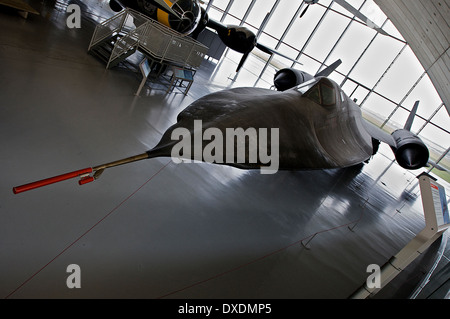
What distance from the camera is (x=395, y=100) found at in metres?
20.8

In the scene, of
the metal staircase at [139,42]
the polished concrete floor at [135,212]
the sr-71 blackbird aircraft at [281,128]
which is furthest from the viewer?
the metal staircase at [139,42]

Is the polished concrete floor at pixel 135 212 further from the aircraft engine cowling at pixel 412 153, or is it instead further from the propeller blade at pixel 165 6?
the propeller blade at pixel 165 6

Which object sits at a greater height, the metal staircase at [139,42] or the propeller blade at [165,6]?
the propeller blade at [165,6]

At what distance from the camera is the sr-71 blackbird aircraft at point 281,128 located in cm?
367

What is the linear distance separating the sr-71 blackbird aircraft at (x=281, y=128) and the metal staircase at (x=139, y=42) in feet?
13.0

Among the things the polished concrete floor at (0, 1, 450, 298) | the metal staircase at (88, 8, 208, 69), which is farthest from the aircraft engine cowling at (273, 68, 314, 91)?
the polished concrete floor at (0, 1, 450, 298)

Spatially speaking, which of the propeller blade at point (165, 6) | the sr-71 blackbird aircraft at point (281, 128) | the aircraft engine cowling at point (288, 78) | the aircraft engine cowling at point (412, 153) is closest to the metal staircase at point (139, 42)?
the propeller blade at point (165, 6)

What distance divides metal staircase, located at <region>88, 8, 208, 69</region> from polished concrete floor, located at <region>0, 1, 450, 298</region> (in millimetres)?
620

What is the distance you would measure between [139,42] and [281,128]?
6.37 m

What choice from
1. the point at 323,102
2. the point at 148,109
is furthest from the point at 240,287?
the point at 148,109

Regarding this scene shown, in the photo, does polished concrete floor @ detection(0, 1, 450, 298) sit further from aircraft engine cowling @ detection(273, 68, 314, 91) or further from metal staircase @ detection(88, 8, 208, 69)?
aircraft engine cowling @ detection(273, 68, 314, 91)

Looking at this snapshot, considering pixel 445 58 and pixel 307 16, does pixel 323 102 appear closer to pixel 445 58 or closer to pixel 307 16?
pixel 445 58

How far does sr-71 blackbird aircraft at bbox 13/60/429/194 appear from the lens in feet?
12.0

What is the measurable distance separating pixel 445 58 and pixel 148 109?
9.03 meters
